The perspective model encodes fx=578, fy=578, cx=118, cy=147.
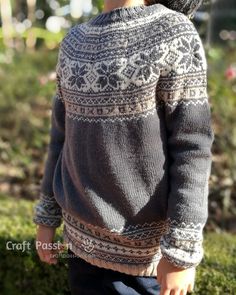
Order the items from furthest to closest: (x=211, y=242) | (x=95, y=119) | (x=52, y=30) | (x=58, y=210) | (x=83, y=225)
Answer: (x=52, y=30)
(x=211, y=242)
(x=58, y=210)
(x=83, y=225)
(x=95, y=119)

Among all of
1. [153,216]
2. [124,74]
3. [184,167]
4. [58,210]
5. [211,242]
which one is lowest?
[211,242]

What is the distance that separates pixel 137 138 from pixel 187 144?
14 cm

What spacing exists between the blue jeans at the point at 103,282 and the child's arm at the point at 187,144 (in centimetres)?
22

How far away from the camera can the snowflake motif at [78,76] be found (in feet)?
5.16

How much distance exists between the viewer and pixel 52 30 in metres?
4.52

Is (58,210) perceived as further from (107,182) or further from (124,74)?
(124,74)

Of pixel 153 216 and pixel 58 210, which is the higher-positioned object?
pixel 153 216

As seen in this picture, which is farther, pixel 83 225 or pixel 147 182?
pixel 83 225

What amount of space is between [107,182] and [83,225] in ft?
0.61

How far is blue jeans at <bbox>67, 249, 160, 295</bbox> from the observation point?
1638mm

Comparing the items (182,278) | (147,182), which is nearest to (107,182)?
(147,182)

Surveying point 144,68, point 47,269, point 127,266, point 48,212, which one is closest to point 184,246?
point 127,266

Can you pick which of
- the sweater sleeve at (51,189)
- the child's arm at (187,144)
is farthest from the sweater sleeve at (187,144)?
the sweater sleeve at (51,189)

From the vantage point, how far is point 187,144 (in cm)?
147
